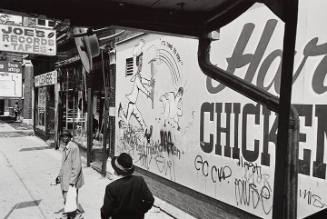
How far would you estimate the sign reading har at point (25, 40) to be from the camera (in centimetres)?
1286

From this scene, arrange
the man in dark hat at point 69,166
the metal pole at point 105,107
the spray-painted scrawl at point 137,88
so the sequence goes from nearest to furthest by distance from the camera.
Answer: the man in dark hat at point 69,166 < the spray-painted scrawl at point 137,88 < the metal pole at point 105,107

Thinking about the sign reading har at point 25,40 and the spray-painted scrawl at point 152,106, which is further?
the sign reading har at point 25,40

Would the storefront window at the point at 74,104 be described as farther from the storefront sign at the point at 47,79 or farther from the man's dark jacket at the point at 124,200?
the man's dark jacket at the point at 124,200

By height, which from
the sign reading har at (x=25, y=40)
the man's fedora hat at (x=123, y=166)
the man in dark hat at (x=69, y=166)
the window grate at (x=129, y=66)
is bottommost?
the man in dark hat at (x=69, y=166)

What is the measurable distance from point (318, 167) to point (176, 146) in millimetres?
3698

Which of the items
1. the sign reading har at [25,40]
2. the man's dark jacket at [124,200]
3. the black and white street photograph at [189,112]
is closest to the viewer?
the black and white street photograph at [189,112]

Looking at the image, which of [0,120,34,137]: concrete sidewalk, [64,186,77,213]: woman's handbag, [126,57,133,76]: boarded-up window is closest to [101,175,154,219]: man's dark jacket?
[64,186,77,213]: woman's handbag

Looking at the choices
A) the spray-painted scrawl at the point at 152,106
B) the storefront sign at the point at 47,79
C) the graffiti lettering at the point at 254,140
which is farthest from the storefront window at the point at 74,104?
the graffiti lettering at the point at 254,140

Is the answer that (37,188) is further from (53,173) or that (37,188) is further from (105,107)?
(105,107)

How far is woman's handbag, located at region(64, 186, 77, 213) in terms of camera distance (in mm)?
6661

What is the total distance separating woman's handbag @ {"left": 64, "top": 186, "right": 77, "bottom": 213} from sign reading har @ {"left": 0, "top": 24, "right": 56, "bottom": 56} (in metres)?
7.58

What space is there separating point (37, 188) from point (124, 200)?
7.09m

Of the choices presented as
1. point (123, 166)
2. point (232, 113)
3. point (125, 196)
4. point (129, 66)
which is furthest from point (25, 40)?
point (125, 196)

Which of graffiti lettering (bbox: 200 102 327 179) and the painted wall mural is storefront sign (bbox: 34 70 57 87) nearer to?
the painted wall mural
